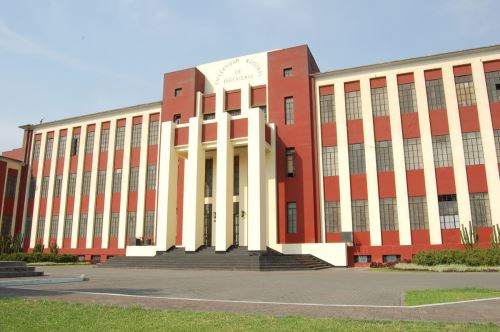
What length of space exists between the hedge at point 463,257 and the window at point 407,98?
34.5 ft

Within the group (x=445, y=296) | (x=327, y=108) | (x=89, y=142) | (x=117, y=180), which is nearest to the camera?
(x=445, y=296)

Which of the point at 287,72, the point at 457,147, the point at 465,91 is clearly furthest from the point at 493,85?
the point at 287,72

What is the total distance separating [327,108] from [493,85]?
1096 centimetres

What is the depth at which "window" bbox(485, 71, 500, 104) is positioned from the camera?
1036 inches

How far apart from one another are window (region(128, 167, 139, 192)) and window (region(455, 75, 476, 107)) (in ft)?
84.8

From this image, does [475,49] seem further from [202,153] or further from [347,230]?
[202,153]

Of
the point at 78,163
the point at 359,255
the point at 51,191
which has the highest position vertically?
the point at 78,163

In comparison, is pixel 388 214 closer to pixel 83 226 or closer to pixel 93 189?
pixel 93 189

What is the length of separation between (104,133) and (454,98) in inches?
1170

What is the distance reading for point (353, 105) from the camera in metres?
29.5

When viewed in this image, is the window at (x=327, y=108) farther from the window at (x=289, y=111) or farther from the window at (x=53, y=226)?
the window at (x=53, y=226)

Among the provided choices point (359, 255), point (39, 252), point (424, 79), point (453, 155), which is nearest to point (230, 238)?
point (359, 255)

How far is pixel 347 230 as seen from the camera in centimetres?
2758

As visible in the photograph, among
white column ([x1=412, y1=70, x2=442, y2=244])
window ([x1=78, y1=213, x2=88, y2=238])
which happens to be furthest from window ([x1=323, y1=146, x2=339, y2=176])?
window ([x1=78, y1=213, x2=88, y2=238])
